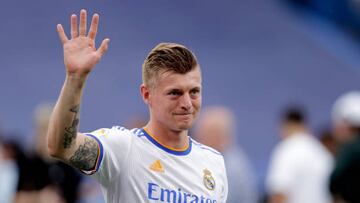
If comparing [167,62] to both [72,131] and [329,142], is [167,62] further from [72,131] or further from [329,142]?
[329,142]

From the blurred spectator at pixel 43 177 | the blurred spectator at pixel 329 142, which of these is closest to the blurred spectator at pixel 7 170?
the blurred spectator at pixel 43 177

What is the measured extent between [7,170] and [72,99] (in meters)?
7.39

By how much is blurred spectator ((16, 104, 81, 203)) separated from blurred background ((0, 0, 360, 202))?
7633 millimetres

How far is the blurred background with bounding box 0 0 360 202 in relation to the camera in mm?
18438

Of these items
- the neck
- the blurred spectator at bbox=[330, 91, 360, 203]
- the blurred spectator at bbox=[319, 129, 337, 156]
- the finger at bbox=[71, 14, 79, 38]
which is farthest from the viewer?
the blurred spectator at bbox=[319, 129, 337, 156]

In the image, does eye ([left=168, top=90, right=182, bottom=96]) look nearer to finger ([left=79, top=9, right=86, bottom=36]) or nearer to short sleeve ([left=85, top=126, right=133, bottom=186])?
short sleeve ([left=85, top=126, right=133, bottom=186])

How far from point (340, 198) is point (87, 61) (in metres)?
4.28

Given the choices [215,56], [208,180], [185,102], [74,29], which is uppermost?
[215,56]

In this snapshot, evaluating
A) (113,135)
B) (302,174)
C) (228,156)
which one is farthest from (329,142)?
(113,135)

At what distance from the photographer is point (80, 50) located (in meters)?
4.90

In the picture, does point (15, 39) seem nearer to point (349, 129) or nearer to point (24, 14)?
point (24, 14)

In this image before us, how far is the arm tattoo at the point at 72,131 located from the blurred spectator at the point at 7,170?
252 inches

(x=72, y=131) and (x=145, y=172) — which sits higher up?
(x=72, y=131)

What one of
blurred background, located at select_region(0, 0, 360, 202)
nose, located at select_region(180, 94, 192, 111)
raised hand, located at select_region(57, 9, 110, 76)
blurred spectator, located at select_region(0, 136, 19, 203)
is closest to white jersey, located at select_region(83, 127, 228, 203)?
nose, located at select_region(180, 94, 192, 111)
